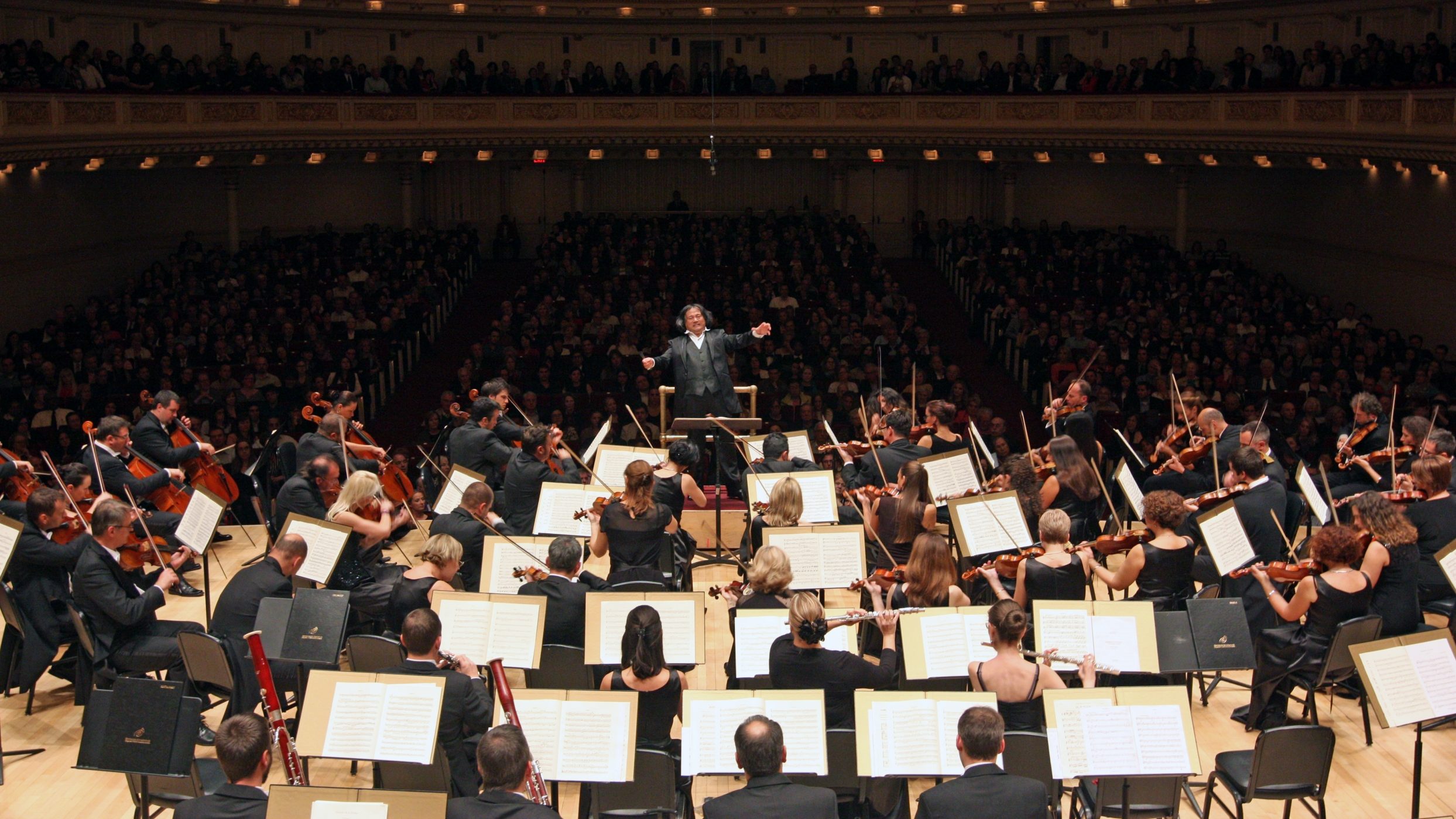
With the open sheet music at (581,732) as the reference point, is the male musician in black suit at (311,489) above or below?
above

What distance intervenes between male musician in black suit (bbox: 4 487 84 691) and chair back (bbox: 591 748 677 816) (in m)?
3.66

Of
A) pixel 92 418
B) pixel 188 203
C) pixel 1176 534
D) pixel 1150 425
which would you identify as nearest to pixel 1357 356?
pixel 1150 425

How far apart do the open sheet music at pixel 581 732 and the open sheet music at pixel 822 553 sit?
80.8 inches

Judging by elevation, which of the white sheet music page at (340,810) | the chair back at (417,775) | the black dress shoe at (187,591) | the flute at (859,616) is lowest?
the black dress shoe at (187,591)

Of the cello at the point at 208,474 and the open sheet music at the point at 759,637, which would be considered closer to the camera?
the open sheet music at the point at 759,637

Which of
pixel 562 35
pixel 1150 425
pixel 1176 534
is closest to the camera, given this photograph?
pixel 1176 534

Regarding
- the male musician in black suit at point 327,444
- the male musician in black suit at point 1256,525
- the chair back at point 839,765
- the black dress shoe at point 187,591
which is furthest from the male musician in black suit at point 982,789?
the black dress shoe at point 187,591

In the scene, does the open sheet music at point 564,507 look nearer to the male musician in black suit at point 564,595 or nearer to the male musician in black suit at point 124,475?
the male musician in black suit at point 564,595

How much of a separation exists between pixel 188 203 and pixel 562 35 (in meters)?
7.35

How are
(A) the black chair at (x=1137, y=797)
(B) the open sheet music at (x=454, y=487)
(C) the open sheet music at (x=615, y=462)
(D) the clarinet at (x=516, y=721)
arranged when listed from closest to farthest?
(D) the clarinet at (x=516, y=721) → (A) the black chair at (x=1137, y=797) → (B) the open sheet music at (x=454, y=487) → (C) the open sheet music at (x=615, y=462)

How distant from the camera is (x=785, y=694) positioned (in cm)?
565

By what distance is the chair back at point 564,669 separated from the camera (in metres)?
6.71

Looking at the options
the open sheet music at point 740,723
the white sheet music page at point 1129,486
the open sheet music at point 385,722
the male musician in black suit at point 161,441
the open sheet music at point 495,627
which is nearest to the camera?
the open sheet music at point 740,723

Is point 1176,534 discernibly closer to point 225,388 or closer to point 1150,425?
point 1150,425
